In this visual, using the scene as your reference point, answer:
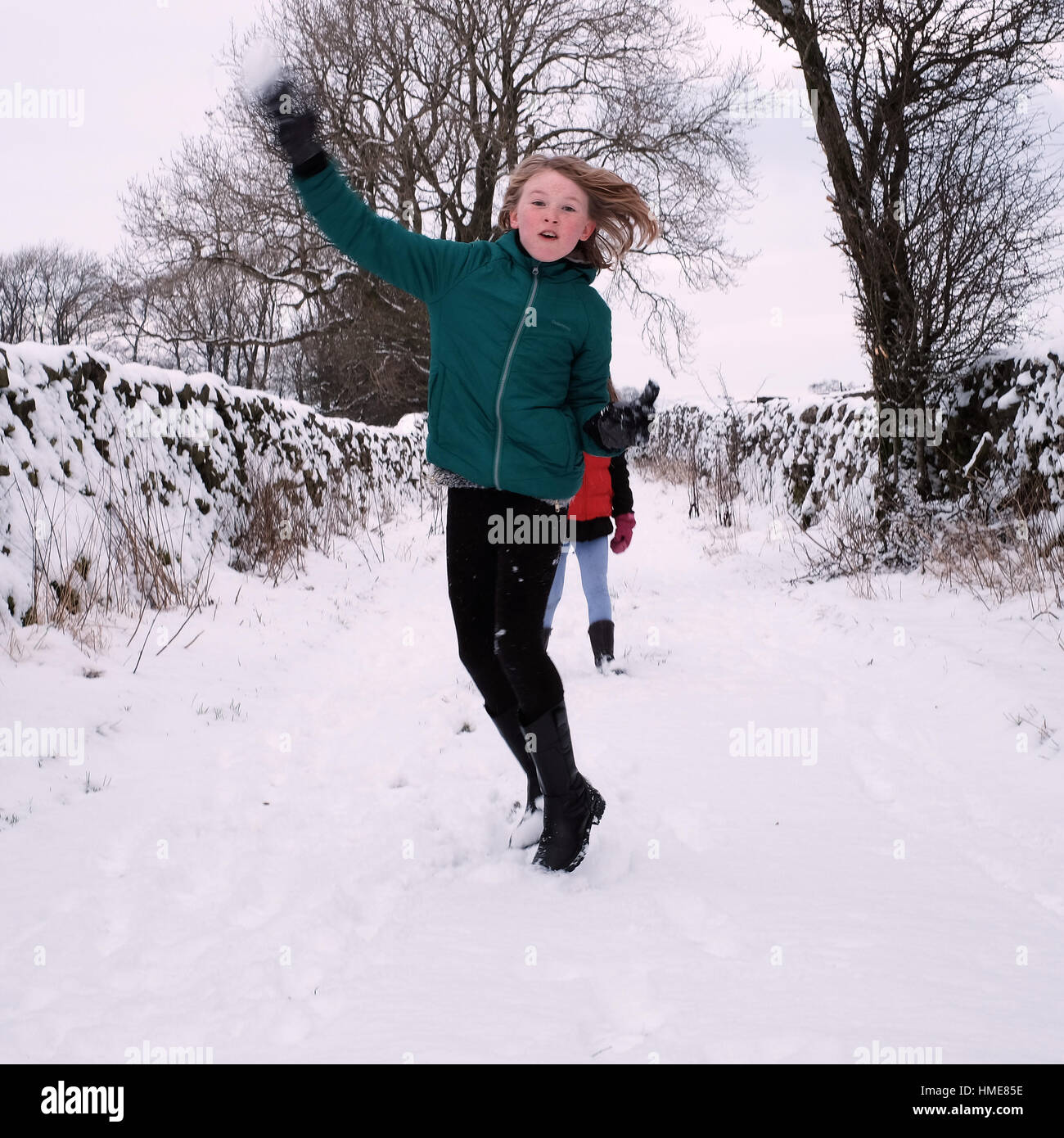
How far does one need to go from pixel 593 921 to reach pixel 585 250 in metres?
1.77

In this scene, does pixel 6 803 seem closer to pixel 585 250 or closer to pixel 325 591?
pixel 585 250

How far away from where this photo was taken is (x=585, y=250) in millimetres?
2170

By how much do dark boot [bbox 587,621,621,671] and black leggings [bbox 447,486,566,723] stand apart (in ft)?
6.34

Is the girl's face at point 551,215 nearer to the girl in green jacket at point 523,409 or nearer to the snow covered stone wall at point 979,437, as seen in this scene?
the girl in green jacket at point 523,409

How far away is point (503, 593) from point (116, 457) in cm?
383

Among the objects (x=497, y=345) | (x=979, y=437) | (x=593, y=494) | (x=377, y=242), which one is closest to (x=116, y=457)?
(x=593, y=494)

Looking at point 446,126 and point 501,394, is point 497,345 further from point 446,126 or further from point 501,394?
point 446,126

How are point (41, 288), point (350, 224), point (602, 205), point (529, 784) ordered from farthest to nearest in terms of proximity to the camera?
point (41, 288) → point (529, 784) → point (602, 205) → point (350, 224)

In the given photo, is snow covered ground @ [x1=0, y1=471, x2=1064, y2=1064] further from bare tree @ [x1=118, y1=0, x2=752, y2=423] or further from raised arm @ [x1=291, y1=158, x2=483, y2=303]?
bare tree @ [x1=118, y1=0, x2=752, y2=423]

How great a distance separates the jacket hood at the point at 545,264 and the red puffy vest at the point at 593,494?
1.75 m

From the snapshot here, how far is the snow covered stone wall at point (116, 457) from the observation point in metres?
3.82

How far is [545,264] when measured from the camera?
6.62 ft

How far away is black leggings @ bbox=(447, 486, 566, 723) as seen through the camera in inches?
77.3

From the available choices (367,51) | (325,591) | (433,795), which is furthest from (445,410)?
(367,51)
